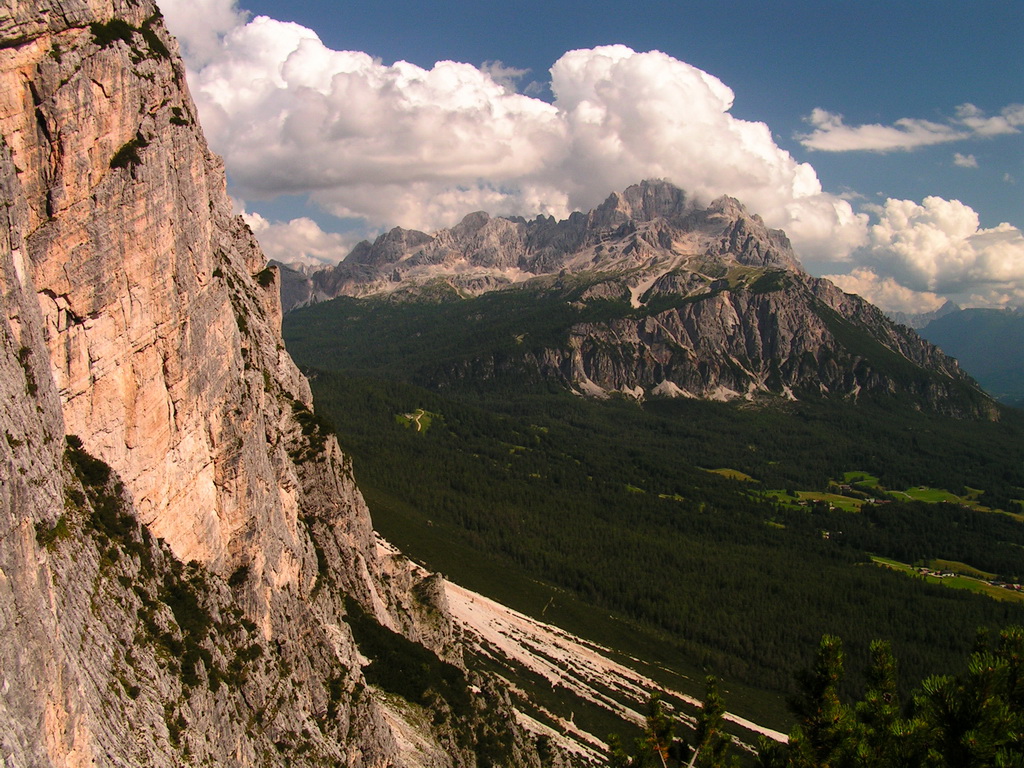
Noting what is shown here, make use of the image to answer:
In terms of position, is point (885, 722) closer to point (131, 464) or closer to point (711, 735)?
point (711, 735)

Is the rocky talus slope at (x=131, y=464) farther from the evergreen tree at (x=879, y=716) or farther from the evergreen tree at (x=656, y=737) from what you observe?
the evergreen tree at (x=879, y=716)

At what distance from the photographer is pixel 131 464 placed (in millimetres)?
34344

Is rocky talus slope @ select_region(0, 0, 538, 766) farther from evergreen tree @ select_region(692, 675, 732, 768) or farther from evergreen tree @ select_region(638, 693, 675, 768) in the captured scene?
evergreen tree @ select_region(692, 675, 732, 768)

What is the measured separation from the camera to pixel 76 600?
87.5 feet

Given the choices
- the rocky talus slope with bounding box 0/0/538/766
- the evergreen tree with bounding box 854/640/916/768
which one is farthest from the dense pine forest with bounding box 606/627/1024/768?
the rocky talus slope with bounding box 0/0/538/766

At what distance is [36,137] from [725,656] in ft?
481

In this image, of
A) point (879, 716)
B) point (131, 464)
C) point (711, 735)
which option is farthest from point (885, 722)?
point (131, 464)

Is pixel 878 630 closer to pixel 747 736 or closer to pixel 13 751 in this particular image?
pixel 747 736

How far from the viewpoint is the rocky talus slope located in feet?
77.7

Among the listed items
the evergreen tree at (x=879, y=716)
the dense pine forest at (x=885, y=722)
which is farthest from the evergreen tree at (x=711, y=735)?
the evergreen tree at (x=879, y=716)

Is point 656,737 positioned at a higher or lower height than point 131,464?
lower

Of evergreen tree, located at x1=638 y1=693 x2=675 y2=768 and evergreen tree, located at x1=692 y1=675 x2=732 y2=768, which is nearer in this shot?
evergreen tree, located at x1=692 y1=675 x2=732 y2=768

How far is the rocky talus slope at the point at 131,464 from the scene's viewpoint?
23.7 meters

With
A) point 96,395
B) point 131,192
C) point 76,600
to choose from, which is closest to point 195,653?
point 76,600
